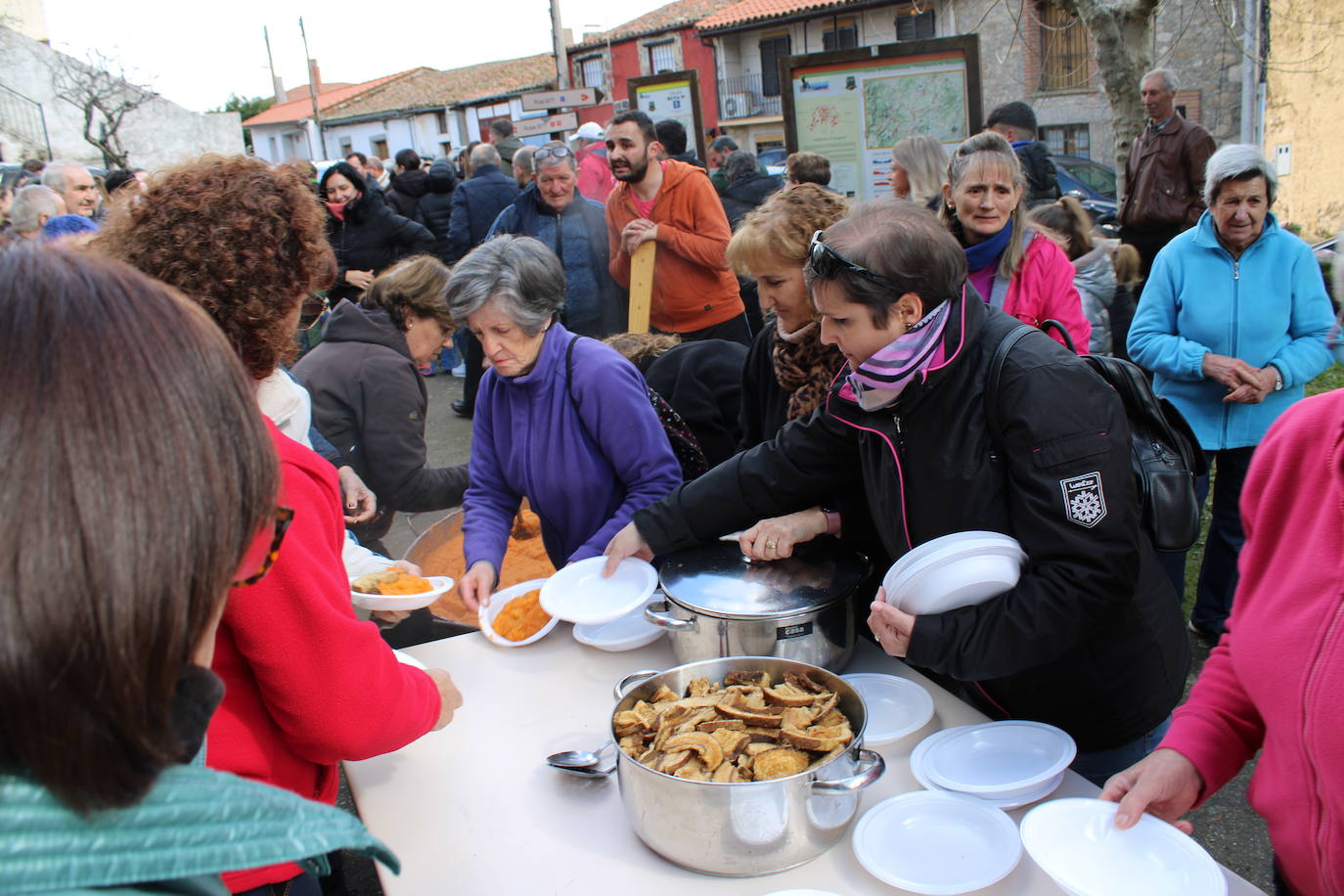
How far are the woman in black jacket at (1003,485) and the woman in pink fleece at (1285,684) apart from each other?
23 cm

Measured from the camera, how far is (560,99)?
28.7ft

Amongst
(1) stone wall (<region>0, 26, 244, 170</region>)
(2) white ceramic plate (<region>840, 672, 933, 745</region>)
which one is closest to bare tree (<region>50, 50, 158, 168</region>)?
(1) stone wall (<region>0, 26, 244, 170</region>)

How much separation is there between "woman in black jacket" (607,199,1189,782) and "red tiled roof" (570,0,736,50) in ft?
120

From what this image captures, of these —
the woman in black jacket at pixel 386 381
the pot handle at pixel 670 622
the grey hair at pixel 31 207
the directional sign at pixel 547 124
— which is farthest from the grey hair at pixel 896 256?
the directional sign at pixel 547 124

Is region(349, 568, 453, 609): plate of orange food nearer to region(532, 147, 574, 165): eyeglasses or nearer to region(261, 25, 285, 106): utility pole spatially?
region(532, 147, 574, 165): eyeglasses

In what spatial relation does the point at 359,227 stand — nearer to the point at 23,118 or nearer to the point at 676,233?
the point at 676,233

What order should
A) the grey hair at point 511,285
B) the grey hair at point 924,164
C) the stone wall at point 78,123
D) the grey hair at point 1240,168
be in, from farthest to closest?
1. the stone wall at point 78,123
2. the grey hair at point 924,164
3. the grey hair at point 1240,168
4. the grey hair at point 511,285

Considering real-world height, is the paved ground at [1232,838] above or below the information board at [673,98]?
below

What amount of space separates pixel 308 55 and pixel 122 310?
52809 millimetres

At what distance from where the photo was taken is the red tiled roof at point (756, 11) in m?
29.1

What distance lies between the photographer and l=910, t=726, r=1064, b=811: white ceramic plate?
1411 millimetres

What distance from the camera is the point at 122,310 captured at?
0.63 metres

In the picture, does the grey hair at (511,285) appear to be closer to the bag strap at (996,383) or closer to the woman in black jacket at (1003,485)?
the woman in black jacket at (1003,485)

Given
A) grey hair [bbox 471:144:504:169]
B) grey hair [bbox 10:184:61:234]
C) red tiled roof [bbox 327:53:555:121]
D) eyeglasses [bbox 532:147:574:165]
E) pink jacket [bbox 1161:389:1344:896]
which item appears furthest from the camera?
red tiled roof [bbox 327:53:555:121]
